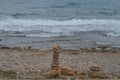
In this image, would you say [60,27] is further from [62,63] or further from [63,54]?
[62,63]

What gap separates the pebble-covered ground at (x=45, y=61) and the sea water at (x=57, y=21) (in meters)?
5.82

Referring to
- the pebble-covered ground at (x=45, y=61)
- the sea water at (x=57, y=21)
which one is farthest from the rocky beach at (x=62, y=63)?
the sea water at (x=57, y=21)

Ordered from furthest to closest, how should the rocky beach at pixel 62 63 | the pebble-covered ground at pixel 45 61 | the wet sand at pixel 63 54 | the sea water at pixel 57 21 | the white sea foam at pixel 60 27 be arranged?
the sea water at pixel 57 21 < the white sea foam at pixel 60 27 < the wet sand at pixel 63 54 < the pebble-covered ground at pixel 45 61 < the rocky beach at pixel 62 63

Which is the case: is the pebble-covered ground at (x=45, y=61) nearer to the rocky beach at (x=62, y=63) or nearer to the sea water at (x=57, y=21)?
the rocky beach at (x=62, y=63)

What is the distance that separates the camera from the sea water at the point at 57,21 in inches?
900

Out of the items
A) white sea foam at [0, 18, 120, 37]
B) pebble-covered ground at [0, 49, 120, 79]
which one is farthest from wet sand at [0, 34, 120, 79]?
white sea foam at [0, 18, 120, 37]

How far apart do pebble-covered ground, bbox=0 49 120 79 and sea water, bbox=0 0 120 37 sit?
5.82 metres

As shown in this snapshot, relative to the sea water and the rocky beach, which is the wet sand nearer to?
the rocky beach

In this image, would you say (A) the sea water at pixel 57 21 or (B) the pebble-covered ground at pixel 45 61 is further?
(A) the sea water at pixel 57 21

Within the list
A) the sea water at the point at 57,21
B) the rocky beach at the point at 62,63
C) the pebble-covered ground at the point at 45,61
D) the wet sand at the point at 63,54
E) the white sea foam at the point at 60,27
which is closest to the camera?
the rocky beach at the point at 62,63

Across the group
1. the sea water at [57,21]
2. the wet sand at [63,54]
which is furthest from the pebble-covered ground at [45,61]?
the sea water at [57,21]

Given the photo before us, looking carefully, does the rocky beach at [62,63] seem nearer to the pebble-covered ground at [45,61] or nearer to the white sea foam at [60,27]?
the pebble-covered ground at [45,61]

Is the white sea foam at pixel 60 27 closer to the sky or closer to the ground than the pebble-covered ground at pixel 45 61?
closer to the ground

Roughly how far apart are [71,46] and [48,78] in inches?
300
